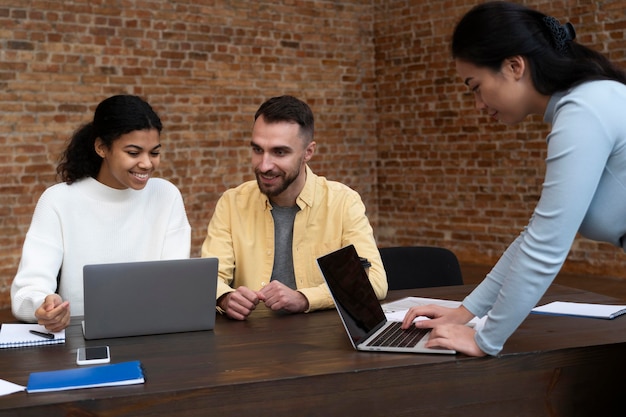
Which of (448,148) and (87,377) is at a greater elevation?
(448,148)

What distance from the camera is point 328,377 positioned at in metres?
1.88

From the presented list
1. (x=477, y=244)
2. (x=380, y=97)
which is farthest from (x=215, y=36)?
(x=477, y=244)

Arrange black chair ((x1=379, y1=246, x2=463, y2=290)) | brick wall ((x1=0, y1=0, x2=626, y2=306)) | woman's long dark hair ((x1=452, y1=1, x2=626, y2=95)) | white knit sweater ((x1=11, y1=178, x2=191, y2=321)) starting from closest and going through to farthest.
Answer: woman's long dark hair ((x1=452, y1=1, x2=626, y2=95)) → white knit sweater ((x1=11, y1=178, x2=191, y2=321)) → black chair ((x1=379, y1=246, x2=463, y2=290)) → brick wall ((x1=0, y1=0, x2=626, y2=306))

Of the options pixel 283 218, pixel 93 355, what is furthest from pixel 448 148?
pixel 93 355

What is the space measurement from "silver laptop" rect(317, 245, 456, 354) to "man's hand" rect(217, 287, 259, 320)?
0.38 meters

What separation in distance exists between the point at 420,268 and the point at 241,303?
112cm

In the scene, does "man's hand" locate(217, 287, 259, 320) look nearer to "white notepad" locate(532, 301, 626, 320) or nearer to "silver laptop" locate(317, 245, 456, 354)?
"silver laptop" locate(317, 245, 456, 354)

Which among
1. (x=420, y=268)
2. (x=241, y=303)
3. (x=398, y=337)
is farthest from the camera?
(x=420, y=268)

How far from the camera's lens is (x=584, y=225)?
6.48ft

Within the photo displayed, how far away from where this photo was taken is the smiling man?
2.94 m

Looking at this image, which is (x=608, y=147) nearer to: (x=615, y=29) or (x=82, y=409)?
(x=82, y=409)

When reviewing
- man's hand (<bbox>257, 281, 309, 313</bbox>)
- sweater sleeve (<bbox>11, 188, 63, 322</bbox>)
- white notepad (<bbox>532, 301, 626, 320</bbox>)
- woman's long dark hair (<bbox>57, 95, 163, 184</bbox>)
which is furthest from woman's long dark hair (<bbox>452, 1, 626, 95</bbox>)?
sweater sleeve (<bbox>11, 188, 63, 322</bbox>)

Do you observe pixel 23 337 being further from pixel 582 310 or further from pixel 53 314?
pixel 582 310

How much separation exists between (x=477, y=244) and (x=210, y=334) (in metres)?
5.91
